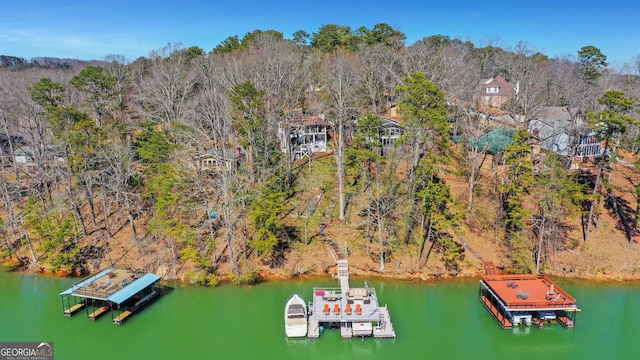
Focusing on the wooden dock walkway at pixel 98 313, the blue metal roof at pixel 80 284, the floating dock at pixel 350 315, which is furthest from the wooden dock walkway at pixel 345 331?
the blue metal roof at pixel 80 284

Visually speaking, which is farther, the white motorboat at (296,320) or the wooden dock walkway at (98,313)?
the wooden dock walkway at (98,313)

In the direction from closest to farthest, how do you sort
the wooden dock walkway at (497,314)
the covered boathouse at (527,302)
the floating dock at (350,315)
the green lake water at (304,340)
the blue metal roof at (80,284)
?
the green lake water at (304,340)
the floating dock at (350,315)
the covered boathouse at (527,302)
the wooden dock walkway at (497,314)
the blue metal roof at (80,284)

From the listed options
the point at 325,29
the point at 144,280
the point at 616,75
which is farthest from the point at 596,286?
the point at 325,29

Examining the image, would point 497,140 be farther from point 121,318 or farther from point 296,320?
point 121,318

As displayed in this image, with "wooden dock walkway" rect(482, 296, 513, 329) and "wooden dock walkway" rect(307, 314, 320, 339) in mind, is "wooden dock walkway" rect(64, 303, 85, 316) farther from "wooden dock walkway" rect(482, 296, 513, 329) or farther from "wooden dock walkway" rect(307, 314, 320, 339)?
"wooden dock walkway" rect(482, 296, 513, 329)

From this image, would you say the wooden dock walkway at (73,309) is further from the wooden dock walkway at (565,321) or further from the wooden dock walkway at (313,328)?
the wooden dock walkway at (565,321)
